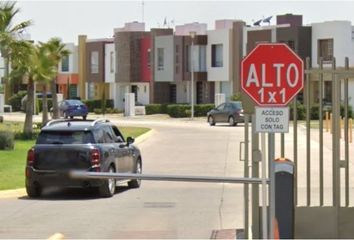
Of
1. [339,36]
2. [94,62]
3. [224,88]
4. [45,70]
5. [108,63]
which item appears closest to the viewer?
[45,70]

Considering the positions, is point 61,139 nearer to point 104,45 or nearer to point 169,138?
point 169,138

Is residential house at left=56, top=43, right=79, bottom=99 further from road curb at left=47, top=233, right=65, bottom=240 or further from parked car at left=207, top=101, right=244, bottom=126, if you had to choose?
road curb at left=47, top=233, right=65, bottom=240

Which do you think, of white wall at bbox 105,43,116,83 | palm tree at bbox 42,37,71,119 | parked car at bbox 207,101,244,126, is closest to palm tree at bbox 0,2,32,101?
palm tree at bbox 42,37,71,119

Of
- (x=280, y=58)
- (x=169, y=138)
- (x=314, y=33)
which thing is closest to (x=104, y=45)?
(x=314, y=33)

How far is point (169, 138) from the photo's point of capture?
4084 centimetres

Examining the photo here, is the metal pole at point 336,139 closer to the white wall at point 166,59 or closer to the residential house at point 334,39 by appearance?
the residential house at point 334,39

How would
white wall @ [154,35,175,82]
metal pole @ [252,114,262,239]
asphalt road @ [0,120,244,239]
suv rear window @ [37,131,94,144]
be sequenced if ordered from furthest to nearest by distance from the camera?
white wall @ [154,35,175,82]
suv rear window @ [37,131,94,144]
asphalt road @ [0,120,244,239]
metal pole @ [252,114,262,239]

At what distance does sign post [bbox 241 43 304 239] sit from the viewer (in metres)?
8.73

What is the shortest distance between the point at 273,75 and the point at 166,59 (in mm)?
68872

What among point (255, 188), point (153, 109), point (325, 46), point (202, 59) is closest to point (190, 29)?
point (202, 59)

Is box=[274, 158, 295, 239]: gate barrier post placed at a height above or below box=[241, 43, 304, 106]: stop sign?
below

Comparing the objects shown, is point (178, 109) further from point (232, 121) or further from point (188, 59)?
point (232, 121)

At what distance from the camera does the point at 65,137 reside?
1733 cm

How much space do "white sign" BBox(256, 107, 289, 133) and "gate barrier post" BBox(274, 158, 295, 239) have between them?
946mm
